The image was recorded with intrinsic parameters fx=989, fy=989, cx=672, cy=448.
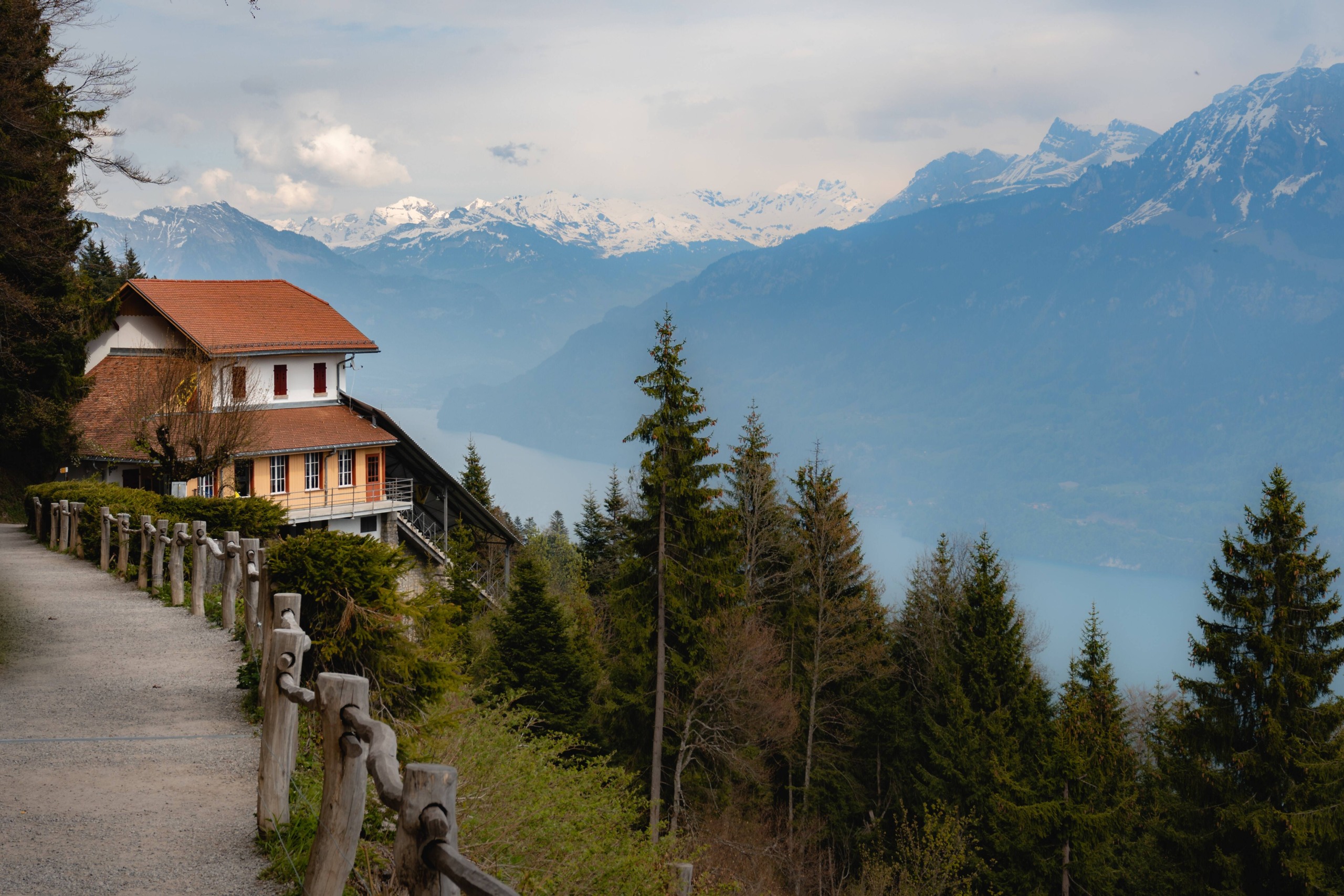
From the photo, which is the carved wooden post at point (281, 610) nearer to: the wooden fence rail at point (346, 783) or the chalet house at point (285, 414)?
the wooden fence rail at point (346, 783)

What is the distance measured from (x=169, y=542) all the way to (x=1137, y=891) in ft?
90.5

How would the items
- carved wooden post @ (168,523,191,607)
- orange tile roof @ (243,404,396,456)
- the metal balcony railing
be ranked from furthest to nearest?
the metal balcony railing → orange tile roof @ (243,404,396,456) → carved wooden post @ (168,523,191,607)

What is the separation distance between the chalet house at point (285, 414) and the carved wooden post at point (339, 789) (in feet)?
100.0

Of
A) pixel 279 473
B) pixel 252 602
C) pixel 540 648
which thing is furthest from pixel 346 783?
pixel 279 473

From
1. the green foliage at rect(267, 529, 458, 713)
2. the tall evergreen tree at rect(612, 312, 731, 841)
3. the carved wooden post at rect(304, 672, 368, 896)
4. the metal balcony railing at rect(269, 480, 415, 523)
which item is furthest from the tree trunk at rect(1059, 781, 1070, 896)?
the metal balcony railing at rect(269, 480, 415, 523)

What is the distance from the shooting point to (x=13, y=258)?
28328 millimetres

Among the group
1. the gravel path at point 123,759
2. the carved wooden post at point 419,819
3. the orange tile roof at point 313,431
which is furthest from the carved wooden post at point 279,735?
the orange tile roof at point 313,431

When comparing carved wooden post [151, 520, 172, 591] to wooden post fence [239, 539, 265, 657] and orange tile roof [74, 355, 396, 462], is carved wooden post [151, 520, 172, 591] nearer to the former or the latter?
wooden post fence [239, 539, 265, 657]

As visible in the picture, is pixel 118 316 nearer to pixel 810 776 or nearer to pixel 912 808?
pixel 810 776

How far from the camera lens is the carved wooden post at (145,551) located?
56.5 feet

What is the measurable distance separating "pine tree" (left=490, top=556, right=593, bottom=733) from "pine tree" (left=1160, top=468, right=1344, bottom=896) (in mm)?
15083

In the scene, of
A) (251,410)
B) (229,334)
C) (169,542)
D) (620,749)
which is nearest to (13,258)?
(251,410)

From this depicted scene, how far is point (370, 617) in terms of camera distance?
8.84 meters

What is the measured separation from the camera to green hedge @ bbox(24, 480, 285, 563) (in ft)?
65.5
